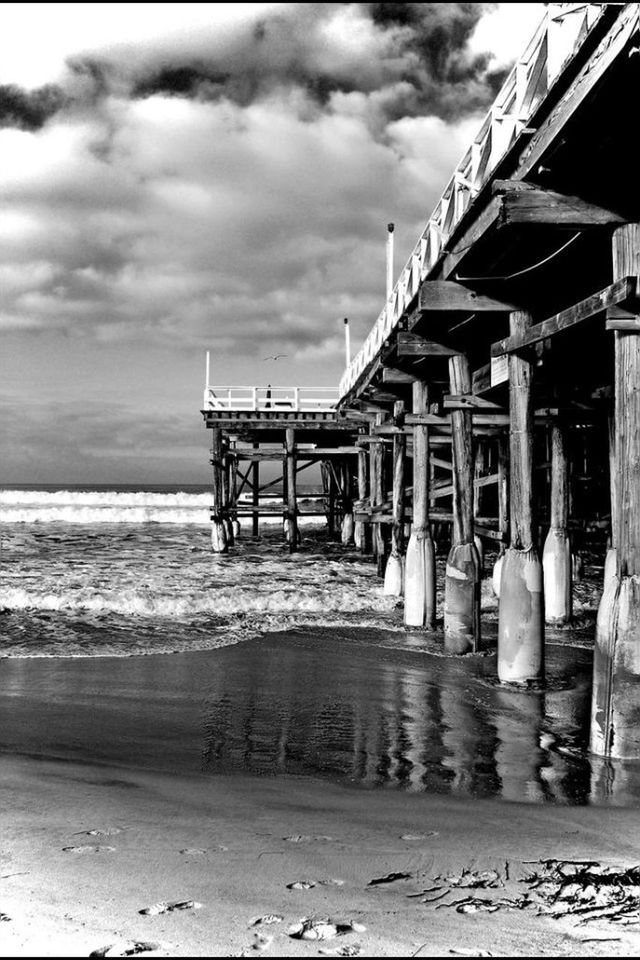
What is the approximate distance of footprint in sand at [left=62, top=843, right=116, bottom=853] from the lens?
3428 mm

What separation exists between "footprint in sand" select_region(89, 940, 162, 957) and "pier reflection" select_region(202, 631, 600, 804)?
7.48 ft

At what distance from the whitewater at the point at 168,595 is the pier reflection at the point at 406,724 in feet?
7.59

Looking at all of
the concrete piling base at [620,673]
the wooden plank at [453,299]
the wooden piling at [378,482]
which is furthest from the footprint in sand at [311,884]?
the wooden piling at [378,482]

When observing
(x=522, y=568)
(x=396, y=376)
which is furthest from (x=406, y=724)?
(x=396, y=376)

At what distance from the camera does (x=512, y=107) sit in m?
6.44

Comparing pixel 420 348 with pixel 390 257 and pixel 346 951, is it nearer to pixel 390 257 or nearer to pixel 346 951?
pixel 346 951

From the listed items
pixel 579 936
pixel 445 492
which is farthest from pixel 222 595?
pixel 579 936

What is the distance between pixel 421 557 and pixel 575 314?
5669 mm

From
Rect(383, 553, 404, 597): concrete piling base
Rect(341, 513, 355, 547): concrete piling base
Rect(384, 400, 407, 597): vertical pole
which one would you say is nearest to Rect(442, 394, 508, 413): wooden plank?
Rect(384, 400, 407, 597): vertical pole

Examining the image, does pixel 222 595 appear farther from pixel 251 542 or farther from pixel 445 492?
pixel 251 542

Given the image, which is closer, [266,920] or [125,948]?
[125,948]

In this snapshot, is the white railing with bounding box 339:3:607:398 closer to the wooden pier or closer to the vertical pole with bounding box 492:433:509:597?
the wooden pier

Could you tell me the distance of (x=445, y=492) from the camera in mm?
15672

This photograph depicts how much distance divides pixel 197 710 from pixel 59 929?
4260mm
